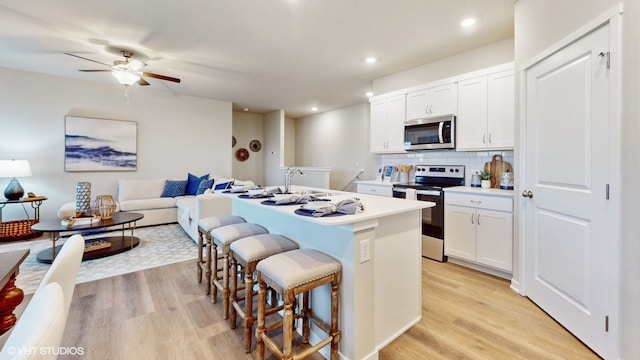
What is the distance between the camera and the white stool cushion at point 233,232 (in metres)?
2.14

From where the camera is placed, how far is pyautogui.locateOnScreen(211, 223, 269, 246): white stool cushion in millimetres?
2139

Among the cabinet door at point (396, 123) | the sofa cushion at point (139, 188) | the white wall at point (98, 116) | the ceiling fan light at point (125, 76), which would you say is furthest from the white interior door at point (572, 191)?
the sofa cushion at point (139, 188)

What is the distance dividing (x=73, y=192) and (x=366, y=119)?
20.0 feet

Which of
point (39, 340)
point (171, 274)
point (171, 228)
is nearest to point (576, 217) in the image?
point (39, 340)

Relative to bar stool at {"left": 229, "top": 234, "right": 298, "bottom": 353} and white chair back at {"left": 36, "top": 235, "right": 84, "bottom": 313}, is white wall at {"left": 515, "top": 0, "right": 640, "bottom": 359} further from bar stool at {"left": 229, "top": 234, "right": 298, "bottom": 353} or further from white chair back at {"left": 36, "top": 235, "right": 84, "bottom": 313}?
white chair back at {"left": 36, "top": 235, "right": 84, "bottom": 313}

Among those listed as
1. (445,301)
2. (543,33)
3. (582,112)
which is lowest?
(445,301)

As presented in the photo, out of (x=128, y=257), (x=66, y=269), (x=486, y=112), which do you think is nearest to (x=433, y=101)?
(x=486, y=112)

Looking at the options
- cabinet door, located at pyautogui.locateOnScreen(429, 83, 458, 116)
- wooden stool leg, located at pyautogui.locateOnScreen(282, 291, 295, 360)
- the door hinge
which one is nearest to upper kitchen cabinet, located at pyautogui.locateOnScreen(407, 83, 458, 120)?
cabinet door, located at pyautogui.locateOnScreen(429, 83, 458, 116)

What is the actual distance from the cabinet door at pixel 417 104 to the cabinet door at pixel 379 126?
1.47ft

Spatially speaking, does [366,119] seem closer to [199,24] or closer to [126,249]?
[199,24]

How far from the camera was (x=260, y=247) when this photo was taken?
1883 mm

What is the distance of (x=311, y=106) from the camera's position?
282 inches

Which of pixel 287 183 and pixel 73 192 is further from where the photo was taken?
pixel 73 192

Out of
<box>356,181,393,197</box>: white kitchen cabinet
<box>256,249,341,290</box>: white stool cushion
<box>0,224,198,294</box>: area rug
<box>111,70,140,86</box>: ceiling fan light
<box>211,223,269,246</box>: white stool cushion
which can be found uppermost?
<box>111,70,140,86</box>: ceiling fan light
